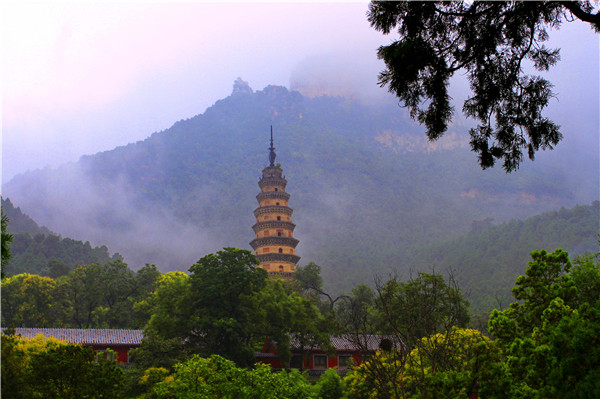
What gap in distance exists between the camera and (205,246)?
143875mm

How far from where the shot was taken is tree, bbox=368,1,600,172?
22.6 ft

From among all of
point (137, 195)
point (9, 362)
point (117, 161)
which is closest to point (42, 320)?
point (9, 362)

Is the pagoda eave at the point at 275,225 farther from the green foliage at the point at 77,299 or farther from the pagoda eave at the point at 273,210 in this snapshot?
the green foliage at the point at 77,299

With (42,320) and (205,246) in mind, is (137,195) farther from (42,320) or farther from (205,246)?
(42,320)

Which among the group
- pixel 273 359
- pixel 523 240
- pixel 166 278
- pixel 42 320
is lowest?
pixel 273 359

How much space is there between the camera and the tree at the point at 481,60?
689 centimetres

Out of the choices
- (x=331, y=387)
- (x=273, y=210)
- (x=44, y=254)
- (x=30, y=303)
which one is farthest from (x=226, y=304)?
(x=44, y=254)

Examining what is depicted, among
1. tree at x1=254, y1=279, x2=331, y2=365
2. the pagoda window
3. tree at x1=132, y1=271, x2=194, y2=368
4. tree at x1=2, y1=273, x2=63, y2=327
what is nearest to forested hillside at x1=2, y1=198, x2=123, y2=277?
tree at x1=2, y1=273, x2=63, y2=327

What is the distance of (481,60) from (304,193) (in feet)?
517

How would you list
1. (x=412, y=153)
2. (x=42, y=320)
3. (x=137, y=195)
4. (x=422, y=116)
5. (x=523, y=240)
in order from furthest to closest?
(x=412, y=153) < (x=137, y=195) < (x=523, y=240) < (x=42, y=320) < (x=422, y=116)

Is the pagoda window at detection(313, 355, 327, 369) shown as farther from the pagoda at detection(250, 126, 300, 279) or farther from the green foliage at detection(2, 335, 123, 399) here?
the pagoda at detection(250, 126, 300, 279)

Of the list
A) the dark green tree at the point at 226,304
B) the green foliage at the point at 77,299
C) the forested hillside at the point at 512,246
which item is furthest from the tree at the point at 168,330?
the forested hillside at the point at 512,246

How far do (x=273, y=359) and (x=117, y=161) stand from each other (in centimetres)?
15480

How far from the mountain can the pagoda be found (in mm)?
55090
